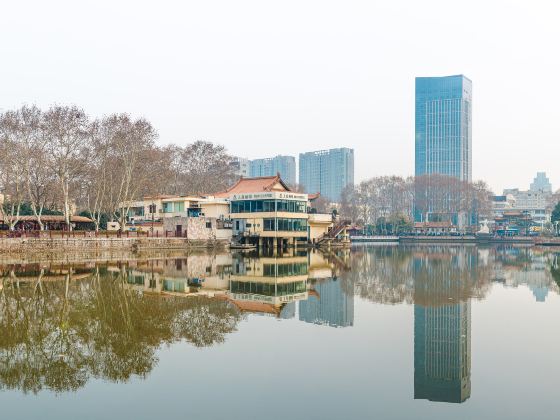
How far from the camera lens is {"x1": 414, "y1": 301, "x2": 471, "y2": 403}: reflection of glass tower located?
1016 centimetres

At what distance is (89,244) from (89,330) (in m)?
31.1

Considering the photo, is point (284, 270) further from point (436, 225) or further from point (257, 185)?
point (436, 225)

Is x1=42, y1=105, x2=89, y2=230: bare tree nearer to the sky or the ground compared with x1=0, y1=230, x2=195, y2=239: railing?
nearer to the sky

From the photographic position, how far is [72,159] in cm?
4778

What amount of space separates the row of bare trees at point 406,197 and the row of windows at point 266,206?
201 ft

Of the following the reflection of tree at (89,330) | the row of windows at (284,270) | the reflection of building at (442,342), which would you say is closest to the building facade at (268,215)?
the row of windows at (284,270)

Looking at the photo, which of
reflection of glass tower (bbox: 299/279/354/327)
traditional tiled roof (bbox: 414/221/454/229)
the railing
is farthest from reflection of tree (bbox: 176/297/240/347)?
traditional tiled roof (bbox: 414/221/454/229)

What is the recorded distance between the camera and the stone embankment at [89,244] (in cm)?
3981

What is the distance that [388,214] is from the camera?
123000mm

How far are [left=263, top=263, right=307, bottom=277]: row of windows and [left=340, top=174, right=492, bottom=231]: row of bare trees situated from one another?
269ft

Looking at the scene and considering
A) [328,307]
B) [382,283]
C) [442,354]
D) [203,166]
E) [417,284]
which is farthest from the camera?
[203,166]

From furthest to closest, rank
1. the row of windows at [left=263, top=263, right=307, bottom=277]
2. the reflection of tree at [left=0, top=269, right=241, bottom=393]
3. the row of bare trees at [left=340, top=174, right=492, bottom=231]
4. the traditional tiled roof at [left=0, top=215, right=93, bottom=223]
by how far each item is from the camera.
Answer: the row of bare trees at [left=340, top=174, right=492, bottom=231]
the traditional tiled roof at [left=0, top=215, right=93, bottom=223]
the row of windows at [left=263, top=263, right=307, bottom=277]
the reflection of tree at [left=0, top=269, right=241, bottom=393]

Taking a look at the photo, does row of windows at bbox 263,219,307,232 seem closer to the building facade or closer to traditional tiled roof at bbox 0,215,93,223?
the building facade

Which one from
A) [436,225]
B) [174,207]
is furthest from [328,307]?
[436,225]
